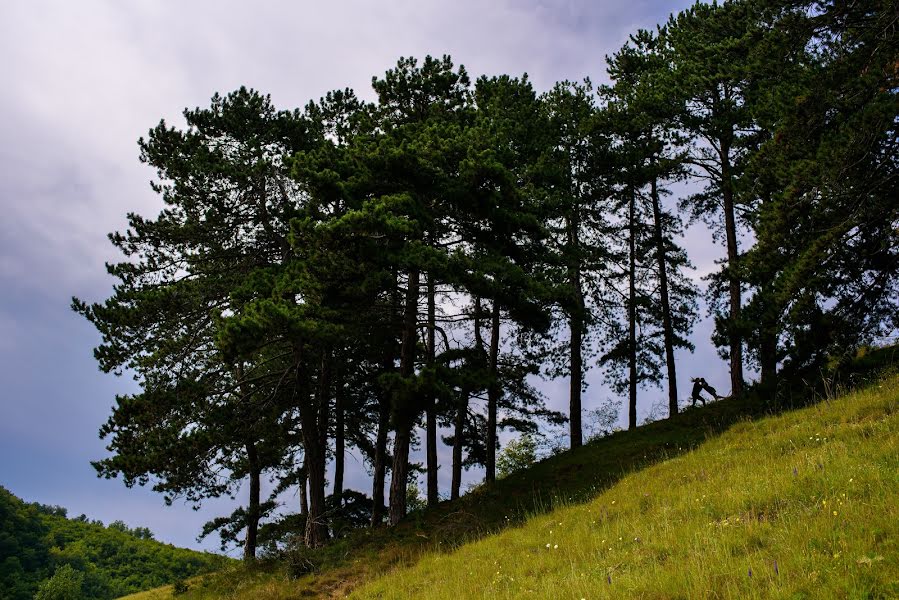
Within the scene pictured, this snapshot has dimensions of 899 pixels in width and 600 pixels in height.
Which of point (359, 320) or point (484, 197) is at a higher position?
point (484, 197)

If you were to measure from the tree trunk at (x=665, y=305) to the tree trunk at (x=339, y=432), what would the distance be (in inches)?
519

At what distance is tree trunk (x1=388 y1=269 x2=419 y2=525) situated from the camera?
1474cm

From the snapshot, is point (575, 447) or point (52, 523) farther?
point (52, 523)

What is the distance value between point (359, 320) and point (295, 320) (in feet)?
9.57

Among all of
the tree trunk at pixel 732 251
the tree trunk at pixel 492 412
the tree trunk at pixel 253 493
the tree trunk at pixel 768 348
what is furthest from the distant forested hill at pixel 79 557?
the tree trunk at pixel 768 348

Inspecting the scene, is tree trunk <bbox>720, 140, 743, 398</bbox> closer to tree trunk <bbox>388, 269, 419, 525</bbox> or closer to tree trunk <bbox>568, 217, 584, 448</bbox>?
tree trunk <bbox>568, 217, 584, 448</bbox>

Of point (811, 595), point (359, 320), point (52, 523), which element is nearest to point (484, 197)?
point (359, 320)

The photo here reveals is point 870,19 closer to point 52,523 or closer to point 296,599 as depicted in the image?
point 296,599

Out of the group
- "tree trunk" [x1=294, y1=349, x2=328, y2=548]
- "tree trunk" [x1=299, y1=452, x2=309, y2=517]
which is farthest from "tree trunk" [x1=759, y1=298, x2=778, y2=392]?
"tree trunk" [x1=299, y1=452, x2=309, y2=517]

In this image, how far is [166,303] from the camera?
624 inches

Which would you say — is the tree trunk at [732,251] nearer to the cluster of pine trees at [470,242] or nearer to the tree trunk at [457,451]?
the cluster of pine trees at [470,242]

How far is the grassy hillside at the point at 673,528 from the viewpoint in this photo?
5207 mm

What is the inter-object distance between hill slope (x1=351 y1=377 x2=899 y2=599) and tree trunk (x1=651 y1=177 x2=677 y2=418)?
361 inches

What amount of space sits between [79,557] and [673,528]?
327 feet
